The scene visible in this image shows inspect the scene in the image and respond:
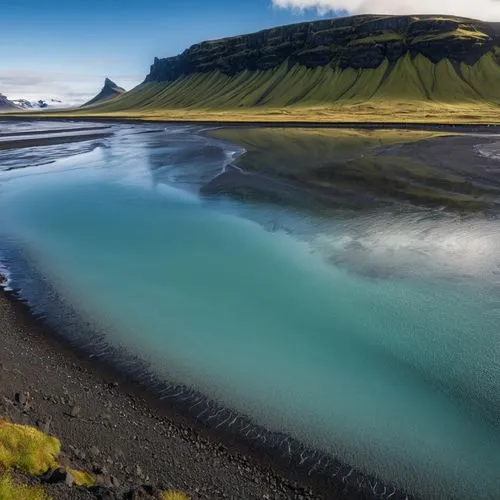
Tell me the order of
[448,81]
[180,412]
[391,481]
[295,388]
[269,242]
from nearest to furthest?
[391,481] → [180,412] → [295,388] → [269,242] → [448,81]

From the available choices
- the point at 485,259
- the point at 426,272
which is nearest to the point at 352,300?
the point at 426,272

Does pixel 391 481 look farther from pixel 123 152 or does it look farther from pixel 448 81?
pixel 448 81

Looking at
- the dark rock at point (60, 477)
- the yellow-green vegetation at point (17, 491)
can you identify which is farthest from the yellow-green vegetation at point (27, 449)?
the yellow-green vegetation at point (17, 491)

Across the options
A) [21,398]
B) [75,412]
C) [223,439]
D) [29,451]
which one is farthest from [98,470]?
[21,398]

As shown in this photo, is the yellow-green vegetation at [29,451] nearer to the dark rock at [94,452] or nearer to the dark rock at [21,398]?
the dark rock at [94,452]

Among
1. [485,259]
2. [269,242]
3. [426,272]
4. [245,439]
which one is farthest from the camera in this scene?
[269,242]

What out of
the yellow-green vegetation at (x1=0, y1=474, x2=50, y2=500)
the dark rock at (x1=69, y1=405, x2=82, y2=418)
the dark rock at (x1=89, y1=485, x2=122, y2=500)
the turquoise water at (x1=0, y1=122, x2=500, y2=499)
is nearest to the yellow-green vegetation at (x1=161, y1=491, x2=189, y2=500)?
the dark rock at (x1=89, y1=485, x2=122, y2=500)
